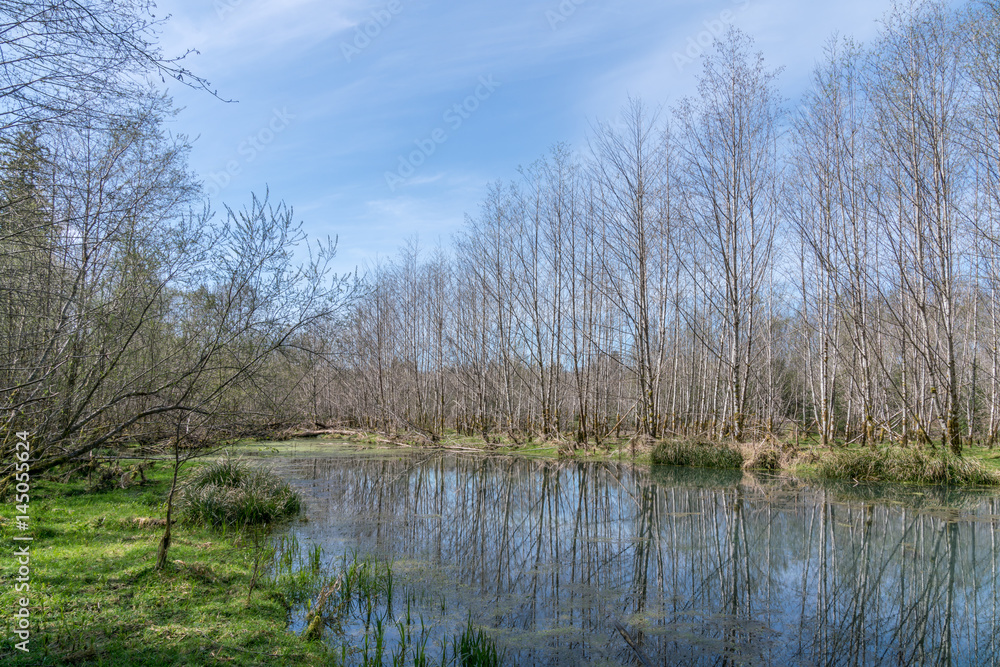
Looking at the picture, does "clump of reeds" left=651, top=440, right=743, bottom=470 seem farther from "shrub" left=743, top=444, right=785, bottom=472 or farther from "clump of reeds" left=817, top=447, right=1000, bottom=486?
"clump of reeds" left=817, top=447, right=1000, bottom=486

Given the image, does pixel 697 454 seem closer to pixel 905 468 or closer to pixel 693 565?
pixel 905 468

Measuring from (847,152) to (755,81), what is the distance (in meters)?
3.20

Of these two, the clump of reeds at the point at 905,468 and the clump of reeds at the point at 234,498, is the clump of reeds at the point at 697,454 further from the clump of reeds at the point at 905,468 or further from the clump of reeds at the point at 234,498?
the clump of reeds at the point at 234,498

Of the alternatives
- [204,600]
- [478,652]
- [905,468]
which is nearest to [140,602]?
[204,600]

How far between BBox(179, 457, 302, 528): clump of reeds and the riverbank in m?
10.0

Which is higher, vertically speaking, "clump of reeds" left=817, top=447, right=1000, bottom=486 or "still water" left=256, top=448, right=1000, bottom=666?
"clump of reeds" left=817, top=447, right=1000, bottom=486

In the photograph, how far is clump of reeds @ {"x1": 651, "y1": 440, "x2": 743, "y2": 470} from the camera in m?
13.9

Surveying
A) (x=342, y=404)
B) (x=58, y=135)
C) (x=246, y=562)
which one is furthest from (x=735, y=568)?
(x=342, y=404)

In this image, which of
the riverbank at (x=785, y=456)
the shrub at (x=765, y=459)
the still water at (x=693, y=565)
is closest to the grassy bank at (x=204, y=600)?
the still water at (x=693, y=565)

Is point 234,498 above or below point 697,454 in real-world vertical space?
above

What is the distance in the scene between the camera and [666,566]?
6.05 metres

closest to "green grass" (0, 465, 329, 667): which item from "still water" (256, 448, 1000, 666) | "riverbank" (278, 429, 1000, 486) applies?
"still water" (256, 448, 1000, 666)

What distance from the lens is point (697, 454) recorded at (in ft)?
46.6

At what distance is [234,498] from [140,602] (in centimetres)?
329
